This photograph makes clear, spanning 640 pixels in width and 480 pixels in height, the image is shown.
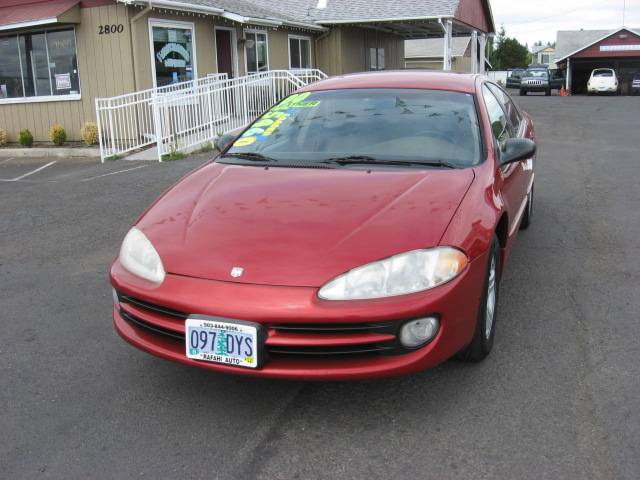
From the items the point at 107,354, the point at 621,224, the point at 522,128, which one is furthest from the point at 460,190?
the point at 621,224

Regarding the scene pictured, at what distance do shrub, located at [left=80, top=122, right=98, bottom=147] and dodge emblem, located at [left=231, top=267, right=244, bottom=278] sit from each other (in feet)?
37.2

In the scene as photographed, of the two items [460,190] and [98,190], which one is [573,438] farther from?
[98,190]

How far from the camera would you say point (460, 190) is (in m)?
3.29

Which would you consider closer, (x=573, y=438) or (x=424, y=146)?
(x=573, y=438)

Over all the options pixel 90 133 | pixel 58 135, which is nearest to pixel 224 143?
pixel 90 133

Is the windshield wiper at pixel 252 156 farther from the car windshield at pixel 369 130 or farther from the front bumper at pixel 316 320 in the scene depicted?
the front bumper at pixel 316 320

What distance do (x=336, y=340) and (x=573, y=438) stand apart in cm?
109

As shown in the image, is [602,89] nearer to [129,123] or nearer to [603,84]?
[603,84]

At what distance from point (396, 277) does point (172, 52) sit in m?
12.3

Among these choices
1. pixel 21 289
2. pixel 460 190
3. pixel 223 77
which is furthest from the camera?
pixel 223 77

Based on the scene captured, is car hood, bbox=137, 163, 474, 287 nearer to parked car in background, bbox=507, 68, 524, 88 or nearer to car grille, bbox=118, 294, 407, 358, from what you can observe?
car grille, bbox=118, 294, 407, 358

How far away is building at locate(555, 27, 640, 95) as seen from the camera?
48.0 m

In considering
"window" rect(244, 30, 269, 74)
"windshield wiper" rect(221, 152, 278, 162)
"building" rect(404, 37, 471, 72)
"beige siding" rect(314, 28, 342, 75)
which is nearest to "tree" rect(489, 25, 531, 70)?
"building" rect(404, 37, 471, 72)

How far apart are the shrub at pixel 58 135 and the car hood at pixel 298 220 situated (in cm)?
1106
